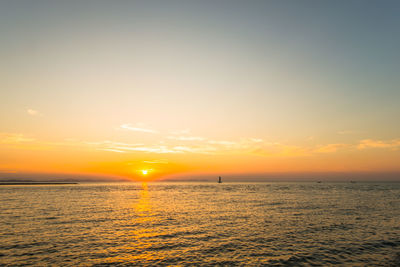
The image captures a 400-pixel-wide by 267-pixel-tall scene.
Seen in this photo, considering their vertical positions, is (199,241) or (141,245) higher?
(141,245)

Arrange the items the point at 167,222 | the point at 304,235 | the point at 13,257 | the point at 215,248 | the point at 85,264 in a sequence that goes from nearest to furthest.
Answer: the point at 85,264 → the point at 13,257 → the point at 215,248 → the point at 304,235 → the point at 167,222

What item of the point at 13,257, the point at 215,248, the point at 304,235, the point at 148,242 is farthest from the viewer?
the point at 304,235

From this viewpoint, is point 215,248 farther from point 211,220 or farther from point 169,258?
point 211,220

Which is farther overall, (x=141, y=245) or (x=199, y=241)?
(x=199, y=241)

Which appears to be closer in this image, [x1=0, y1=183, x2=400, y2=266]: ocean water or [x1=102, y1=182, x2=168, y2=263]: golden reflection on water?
[x1=0, y1=183, x2=400, y2=266]: ocean water

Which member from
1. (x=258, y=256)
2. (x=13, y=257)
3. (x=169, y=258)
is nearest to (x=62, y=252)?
(x=13, y=257)

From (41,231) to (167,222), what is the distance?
16.7 m

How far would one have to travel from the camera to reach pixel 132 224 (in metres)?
36.1

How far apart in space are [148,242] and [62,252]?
26.4 feet

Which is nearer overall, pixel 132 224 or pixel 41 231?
pixel 41 231

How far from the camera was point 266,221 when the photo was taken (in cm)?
3816

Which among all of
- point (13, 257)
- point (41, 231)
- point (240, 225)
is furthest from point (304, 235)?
point (41, 231)

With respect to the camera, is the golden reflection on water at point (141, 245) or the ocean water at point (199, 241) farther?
the golden reflection on water at point (141, 245)

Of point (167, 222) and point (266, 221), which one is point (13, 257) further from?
point (266, 221)
